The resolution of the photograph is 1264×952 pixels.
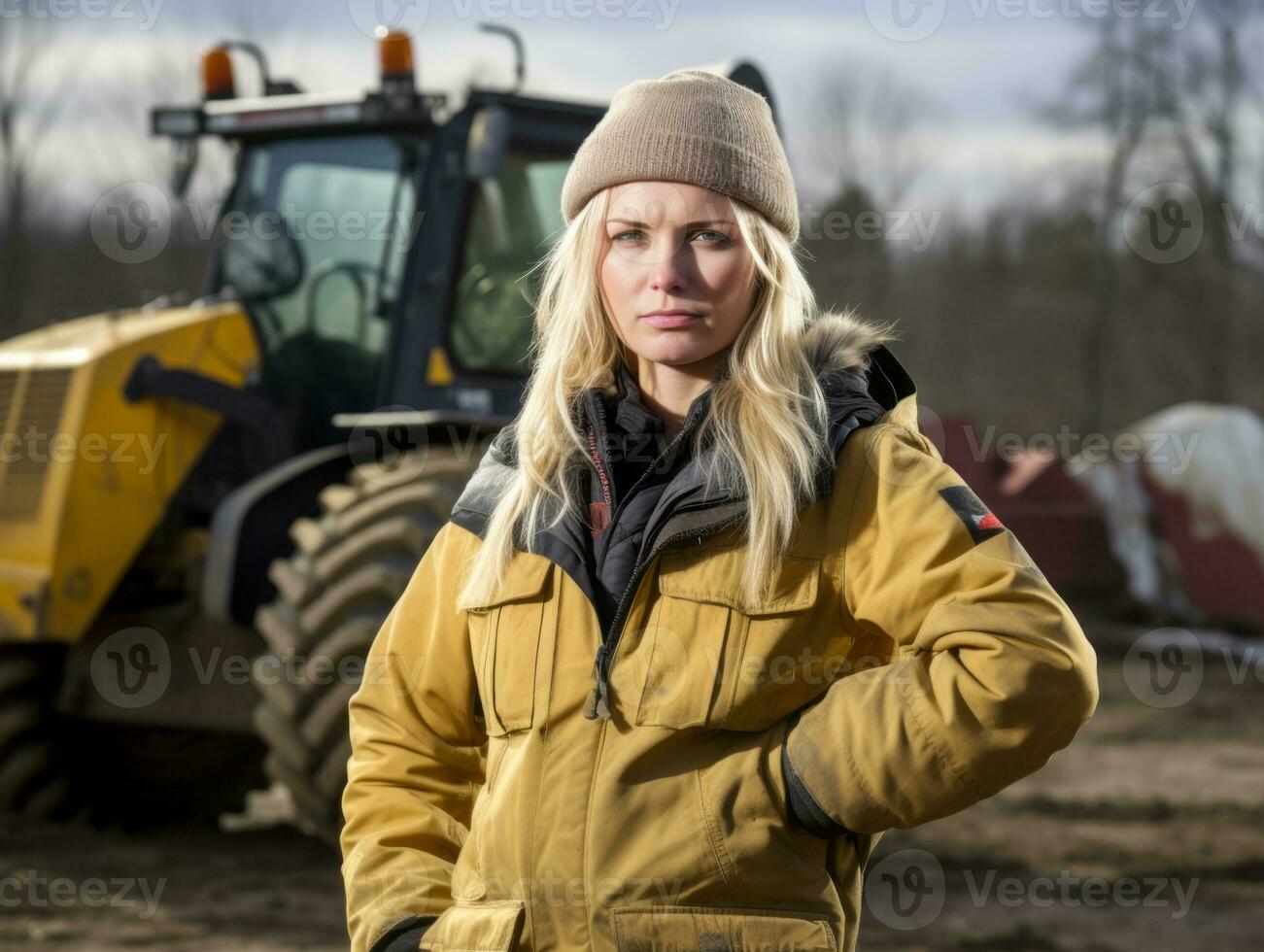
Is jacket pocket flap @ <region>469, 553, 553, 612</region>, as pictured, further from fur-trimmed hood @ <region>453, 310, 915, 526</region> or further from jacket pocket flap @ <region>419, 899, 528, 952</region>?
jacket pocket flap @ <region>419, 899, 528, 952</region>

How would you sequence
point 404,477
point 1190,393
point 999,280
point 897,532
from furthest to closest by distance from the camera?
1. point 999,280
2. point 1190,393
3. point 404,477
4. point 897,532

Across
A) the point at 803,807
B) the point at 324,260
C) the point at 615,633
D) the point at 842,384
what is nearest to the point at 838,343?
the point at 842,384

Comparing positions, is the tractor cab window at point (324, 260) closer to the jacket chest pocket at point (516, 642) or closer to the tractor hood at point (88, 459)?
the tractor hood at point (88, 459)

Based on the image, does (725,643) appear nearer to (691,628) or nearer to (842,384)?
(691,628)

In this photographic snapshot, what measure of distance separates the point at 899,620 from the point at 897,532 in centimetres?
9

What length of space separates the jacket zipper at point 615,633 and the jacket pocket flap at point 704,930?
0.21 m

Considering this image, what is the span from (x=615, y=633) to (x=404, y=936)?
0.42 meters

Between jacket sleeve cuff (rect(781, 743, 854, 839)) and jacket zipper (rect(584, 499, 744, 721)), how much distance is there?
197 millimetres

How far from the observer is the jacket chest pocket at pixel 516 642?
1753mm

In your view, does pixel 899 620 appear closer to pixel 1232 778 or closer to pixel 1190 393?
pixel 1232 778

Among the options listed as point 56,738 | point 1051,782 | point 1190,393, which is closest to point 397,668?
point 56,738

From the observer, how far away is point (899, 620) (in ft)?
5.55

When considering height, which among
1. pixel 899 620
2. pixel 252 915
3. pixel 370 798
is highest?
pixel 899 620

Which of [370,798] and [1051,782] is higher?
[370,798]
